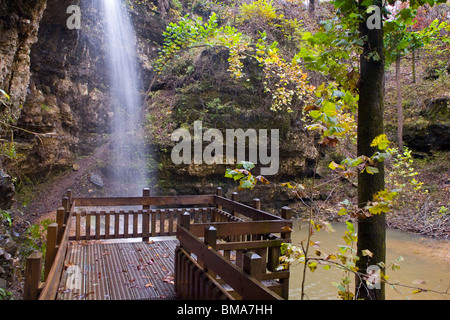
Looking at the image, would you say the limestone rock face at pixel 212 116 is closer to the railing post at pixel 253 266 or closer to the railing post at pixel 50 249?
the railing post at pixel 50 249

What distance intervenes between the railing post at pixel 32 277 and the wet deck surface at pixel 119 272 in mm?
1914

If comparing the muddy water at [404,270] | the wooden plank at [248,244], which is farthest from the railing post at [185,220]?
the muddy water at [404,270]

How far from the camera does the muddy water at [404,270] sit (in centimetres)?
657

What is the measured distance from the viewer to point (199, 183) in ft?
41.5

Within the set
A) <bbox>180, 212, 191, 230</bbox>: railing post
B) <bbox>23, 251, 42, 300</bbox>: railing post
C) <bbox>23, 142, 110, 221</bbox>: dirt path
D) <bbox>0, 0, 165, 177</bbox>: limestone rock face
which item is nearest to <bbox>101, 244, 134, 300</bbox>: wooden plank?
<bbox>180, 212, 191, 230</bbox>: railing post

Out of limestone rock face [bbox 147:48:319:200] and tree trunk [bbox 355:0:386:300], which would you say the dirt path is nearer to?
limestone rock face [bbox 147:48:319:200]

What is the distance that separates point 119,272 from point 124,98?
36.3 feet

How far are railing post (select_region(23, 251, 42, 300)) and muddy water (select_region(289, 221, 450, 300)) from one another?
4097 millimetres

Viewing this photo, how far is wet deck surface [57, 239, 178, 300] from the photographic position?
13.5 ft

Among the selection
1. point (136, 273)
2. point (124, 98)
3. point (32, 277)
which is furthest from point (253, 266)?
point (124, 98)

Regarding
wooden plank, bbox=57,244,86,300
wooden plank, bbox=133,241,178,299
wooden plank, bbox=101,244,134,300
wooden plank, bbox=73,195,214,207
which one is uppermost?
wooden plank, bbox=73,195,214,207

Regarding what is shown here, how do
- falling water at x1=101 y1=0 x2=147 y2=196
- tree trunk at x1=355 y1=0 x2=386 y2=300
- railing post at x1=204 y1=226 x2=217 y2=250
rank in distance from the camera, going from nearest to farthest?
tree trunk at x1=355 y1=0 x2=386 y2=300 < railing post at x1=204 y1=226 x2=217 y2=250 < falling water at x1=101 y1=0 x2=147 y2=196

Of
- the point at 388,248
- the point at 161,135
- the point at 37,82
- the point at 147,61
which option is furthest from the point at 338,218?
the point at 37,82
